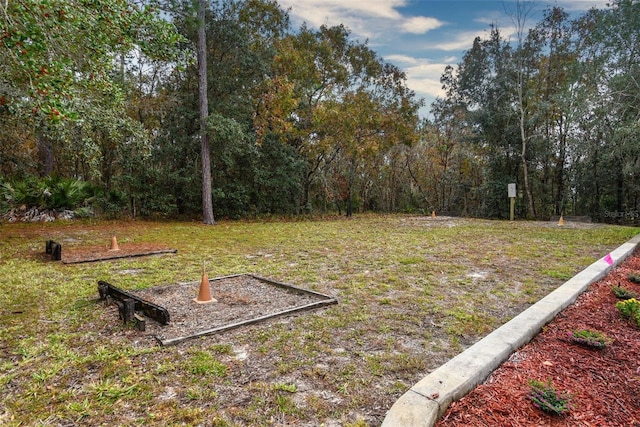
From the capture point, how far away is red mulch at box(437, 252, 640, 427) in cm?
152

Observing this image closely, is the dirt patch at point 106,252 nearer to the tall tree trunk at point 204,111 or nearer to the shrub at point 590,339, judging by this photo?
the tall tree trunk at point 204,111

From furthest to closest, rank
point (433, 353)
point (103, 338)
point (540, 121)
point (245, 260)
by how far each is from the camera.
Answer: point (540, 121) → point (245, 260) → point (103, 338) → point (433, 353)

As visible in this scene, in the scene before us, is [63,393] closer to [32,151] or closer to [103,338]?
[103,338]

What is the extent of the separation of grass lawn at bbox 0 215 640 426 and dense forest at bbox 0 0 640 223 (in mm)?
3880

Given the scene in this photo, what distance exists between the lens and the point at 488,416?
152 centimetres

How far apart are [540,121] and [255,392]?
56.2 ft

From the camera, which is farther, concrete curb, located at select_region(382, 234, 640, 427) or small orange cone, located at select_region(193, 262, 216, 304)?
small orange cone, located at select_region(193, 262, 216, 304)

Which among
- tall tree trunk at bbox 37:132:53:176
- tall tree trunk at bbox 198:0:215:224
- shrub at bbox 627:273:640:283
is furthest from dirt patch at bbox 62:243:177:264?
tall tree trunk at bbox 37:132:53:176

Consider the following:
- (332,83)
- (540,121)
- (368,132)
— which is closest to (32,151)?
(332,83)

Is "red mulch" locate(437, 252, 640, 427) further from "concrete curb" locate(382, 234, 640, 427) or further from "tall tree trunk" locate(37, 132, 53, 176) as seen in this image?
"tall tree trunk" locate(37, 132, 53, 176)

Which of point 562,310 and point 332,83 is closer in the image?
point 562,310

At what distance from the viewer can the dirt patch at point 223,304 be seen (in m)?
2.67

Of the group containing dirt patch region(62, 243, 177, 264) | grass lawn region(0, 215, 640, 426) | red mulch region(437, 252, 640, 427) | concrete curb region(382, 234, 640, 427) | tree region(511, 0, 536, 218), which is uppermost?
A: tree region(511, 0, 536, 218)

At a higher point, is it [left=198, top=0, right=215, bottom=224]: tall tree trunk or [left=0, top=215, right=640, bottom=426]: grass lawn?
[left=198, top=0, right=215, bottom=224]: tall tree trunk
